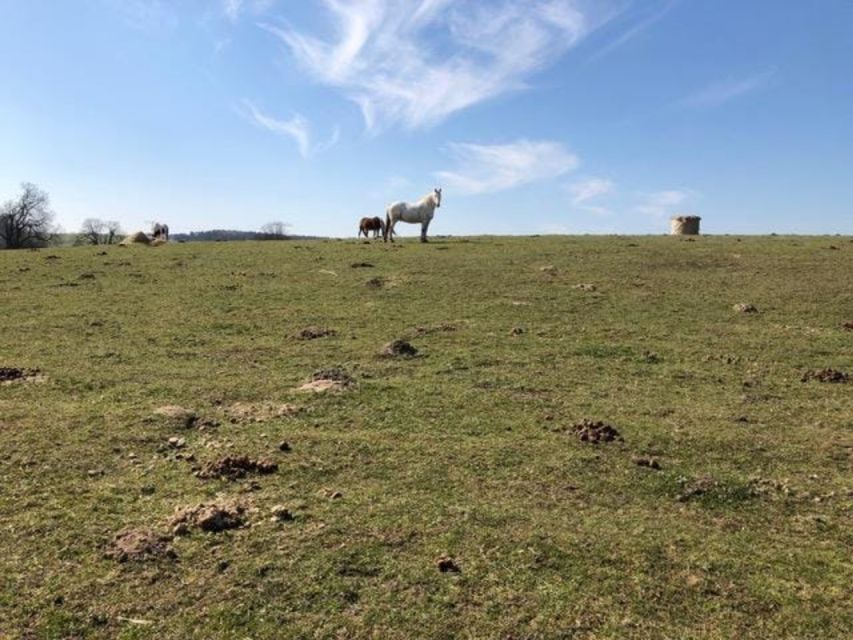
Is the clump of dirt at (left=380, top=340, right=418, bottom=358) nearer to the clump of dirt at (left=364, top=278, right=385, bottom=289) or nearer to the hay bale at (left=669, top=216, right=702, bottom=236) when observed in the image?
the clump of dirt at (left=364, top=278, right=385, bottom=289)

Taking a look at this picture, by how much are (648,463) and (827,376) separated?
5234mm

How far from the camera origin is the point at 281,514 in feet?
19.7

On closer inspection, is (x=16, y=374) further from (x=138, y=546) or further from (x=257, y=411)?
A: (x=138, y=546)

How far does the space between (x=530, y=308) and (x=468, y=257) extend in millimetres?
9496

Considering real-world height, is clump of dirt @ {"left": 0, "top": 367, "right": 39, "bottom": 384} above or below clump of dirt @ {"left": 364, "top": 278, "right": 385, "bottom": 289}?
below

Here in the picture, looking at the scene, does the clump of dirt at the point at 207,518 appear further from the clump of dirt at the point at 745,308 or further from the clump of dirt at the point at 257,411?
the clump of dirt at the point at 745,308

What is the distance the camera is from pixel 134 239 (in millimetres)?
39531

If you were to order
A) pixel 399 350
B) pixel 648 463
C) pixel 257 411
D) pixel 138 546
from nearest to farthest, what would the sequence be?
pixel 138 546 < pixel 648 463 < pixel 257 411 < pixel 399 350

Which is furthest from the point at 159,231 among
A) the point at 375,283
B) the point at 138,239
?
the point at 375,283

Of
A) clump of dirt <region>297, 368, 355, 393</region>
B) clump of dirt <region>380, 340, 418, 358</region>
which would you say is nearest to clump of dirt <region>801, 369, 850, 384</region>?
clump of dirt <region>380, 340, 418, 358</region>

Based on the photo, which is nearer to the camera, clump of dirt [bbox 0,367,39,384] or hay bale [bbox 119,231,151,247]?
clump of dirt [bbox 0,367,39,384]

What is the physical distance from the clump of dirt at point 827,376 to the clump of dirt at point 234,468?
8247 mm

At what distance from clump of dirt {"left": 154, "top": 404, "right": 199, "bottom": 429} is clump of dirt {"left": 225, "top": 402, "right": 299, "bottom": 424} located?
423mm

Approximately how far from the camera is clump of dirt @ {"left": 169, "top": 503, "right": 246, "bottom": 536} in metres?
5.73
